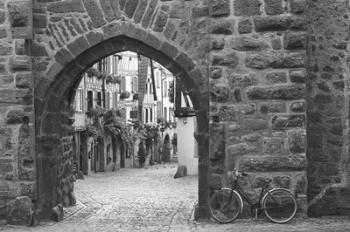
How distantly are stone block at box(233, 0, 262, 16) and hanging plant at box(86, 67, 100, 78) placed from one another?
55.0 ft

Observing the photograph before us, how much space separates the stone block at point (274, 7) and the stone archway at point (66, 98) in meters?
1.44

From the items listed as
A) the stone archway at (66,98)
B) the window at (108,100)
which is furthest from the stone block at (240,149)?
the window at (108,100)

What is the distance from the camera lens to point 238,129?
959 cm

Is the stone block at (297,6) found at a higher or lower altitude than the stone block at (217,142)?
higher

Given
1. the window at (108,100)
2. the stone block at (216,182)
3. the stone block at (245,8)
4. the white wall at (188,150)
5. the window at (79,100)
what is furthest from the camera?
the window at (108,100)

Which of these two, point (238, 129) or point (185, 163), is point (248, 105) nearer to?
point (238, 129)

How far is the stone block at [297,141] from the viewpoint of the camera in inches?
373

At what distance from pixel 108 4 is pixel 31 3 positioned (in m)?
1.15

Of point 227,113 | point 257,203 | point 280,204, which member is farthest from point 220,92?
point 280,204

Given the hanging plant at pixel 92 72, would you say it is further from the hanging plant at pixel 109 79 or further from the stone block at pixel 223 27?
the stone block at pixel 223 27

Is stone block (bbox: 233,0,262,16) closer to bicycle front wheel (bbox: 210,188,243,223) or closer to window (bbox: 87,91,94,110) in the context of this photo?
bicycle front wheel (bbox: 210,188,243,223)

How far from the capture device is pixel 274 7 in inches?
375

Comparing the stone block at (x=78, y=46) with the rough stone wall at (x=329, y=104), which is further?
the stone block at (x=78, y=46)

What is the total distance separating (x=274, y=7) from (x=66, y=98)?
12.5 feet
